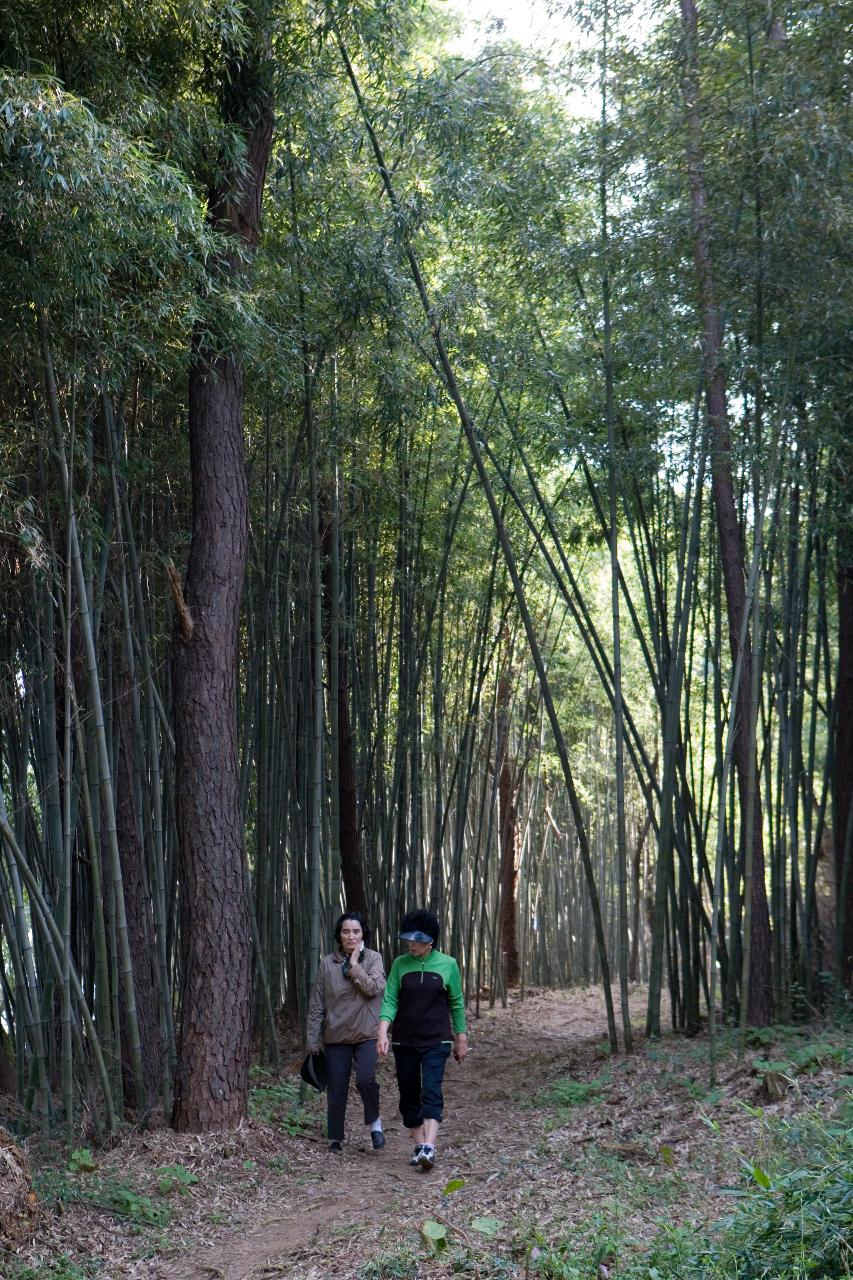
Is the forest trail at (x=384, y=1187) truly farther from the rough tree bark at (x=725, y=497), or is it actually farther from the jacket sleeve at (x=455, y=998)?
the rough tree bark at (x=725, y=497)

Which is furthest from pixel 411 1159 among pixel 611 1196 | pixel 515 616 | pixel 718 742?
pixel 515 616

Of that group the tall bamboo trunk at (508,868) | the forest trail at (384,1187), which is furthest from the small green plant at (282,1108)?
the tall bamboo trunk at (508,868)

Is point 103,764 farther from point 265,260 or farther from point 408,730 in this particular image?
point 408,730

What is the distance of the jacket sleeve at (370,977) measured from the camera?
4.43 m

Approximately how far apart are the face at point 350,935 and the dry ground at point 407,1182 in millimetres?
796

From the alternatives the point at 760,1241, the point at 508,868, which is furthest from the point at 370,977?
the point at 508,868

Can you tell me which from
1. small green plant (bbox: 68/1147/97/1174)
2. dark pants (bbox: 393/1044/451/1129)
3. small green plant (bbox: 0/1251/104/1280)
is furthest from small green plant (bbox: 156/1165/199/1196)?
dark pants (bbox: 393/1044/451/1129)

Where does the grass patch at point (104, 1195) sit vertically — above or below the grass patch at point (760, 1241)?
below

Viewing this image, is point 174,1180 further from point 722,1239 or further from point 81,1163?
point 722,1239

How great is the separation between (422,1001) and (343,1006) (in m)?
0.42

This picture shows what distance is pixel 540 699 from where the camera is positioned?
1112cm

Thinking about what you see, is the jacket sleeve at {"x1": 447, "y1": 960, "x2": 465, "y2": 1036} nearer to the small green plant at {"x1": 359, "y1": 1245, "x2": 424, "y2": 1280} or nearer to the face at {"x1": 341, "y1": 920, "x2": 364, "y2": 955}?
the face at {"x1": 341, "y1": 920, "x2": 364, "y2": 955}

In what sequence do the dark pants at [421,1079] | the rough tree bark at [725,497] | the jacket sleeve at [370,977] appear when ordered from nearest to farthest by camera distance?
the dark pants at [421,1079]
the jacket sleeve at [370,977]
the rough tree bark at [725,497]

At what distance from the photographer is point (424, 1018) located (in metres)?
4.18
